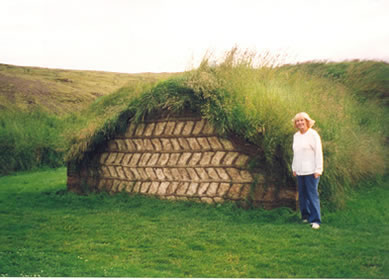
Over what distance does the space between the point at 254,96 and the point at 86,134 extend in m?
2.59

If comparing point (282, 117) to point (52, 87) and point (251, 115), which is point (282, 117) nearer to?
point (251, 115)

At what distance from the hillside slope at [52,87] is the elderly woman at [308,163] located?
Result: 2.52 meters

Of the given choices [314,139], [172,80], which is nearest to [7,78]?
[172,80]

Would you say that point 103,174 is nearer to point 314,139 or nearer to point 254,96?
point 254,96

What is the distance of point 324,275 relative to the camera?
2.66 m

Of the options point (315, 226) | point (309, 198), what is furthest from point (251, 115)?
point (315, 226)

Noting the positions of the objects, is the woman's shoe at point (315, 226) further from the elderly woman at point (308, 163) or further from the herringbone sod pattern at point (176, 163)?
the herringbone sod pattern at point (176, 163)

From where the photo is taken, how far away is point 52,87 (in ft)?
21.2

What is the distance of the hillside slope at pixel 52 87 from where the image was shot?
5332mm

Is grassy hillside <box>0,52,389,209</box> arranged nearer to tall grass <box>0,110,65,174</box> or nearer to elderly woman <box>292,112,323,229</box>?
tall grass <box>0,110,65,174</box>

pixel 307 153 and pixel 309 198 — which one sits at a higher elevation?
pixel 307 153

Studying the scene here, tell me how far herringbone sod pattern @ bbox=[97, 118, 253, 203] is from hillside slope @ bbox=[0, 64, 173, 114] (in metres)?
1.04

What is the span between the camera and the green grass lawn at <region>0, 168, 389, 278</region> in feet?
9.34

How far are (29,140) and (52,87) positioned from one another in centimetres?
108
